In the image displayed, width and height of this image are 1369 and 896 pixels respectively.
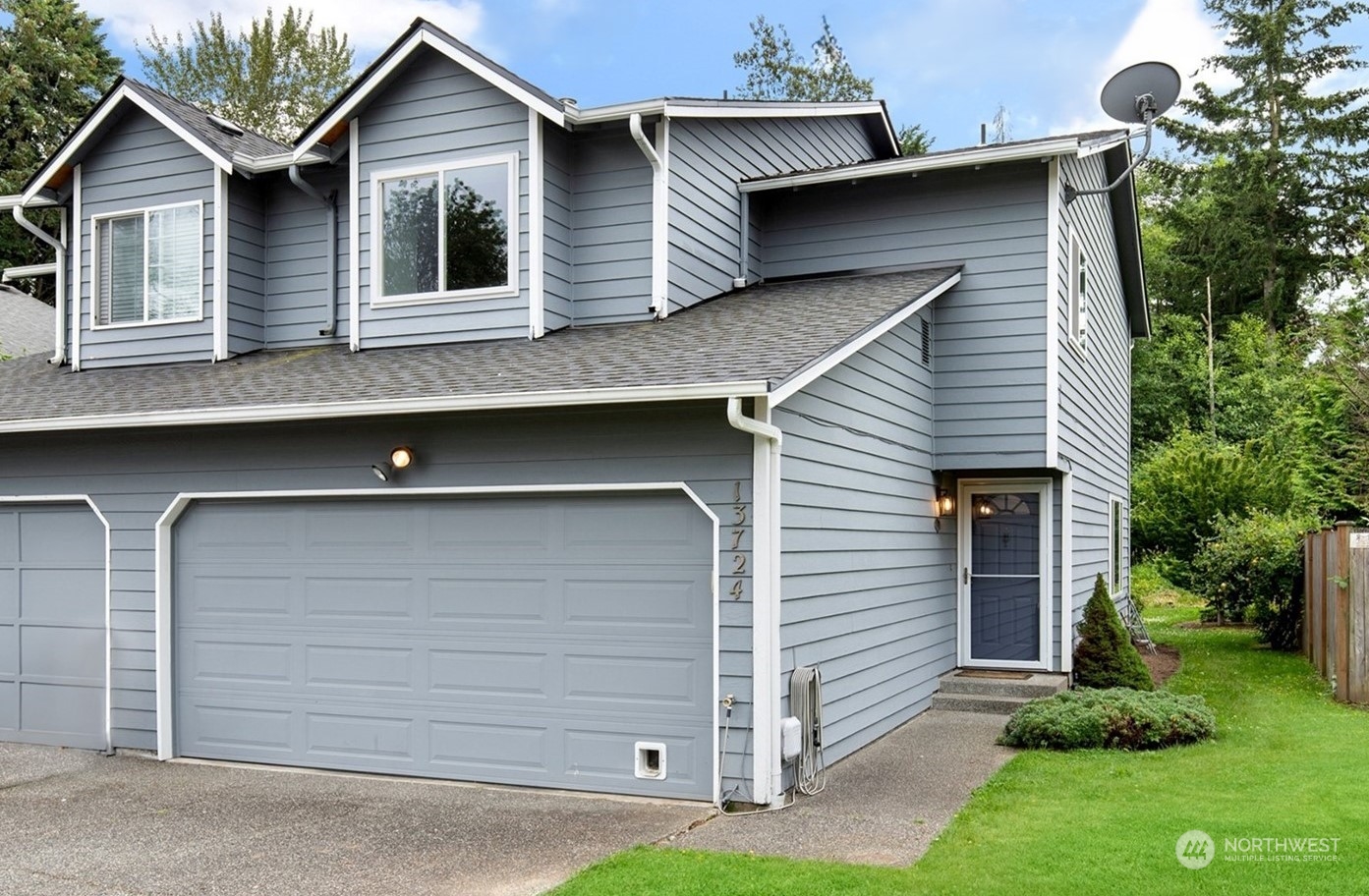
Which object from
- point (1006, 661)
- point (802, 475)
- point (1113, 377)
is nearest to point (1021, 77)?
point (1113, 377)

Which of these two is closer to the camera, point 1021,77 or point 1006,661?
point 1006,661

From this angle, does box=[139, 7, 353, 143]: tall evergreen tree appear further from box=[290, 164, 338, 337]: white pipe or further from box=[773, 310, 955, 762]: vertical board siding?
box=[773, 310, 955, 762]: vertical board siding

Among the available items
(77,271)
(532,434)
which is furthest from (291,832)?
(77,271)

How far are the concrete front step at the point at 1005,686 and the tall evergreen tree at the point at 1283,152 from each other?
25.6 m

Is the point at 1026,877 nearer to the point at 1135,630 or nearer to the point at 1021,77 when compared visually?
the point at 1135,630

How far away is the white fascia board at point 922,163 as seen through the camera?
402 inches

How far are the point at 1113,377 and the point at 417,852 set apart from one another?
12.6 metres

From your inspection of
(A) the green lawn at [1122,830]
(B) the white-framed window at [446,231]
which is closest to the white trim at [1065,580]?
(A) the green lawn at [1122,830]

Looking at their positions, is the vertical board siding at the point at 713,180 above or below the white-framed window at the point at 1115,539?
above

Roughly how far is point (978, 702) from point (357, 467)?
578cm

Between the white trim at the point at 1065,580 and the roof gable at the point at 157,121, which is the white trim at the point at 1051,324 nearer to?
the white trim at the point at 1065,580

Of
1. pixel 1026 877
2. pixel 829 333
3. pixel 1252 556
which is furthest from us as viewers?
pixel 1252 556

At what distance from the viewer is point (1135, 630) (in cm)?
1549
